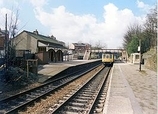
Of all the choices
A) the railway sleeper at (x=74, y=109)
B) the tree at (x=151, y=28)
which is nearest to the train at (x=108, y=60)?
the tree at (x=151, y=28)

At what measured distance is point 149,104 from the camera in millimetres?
10242

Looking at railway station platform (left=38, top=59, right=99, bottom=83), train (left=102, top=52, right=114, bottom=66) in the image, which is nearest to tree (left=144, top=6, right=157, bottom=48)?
train (left=102, top=52, right=114, bottom=66)

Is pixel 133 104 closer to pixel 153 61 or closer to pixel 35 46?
pixel 153 61

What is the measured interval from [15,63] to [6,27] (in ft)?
12.2

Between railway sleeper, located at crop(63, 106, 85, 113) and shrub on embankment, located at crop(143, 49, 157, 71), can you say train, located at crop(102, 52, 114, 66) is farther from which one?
railway sleeper, located at crop(63, 106, 85, 113)

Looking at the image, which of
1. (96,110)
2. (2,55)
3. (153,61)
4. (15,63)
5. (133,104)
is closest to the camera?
(96,110)

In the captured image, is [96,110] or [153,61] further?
[153,61]

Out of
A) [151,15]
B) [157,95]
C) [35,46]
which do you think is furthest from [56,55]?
[157,95]

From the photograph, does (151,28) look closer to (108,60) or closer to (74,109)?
(108,60)

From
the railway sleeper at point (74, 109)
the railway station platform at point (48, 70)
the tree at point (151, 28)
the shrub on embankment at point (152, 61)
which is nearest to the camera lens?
the railway sleeper at point (74, 109)

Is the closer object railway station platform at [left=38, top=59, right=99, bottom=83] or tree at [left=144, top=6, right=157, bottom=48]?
railway station platform at [left=38, top=59, right=99, bottom=83]

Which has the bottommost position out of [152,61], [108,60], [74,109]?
[74,109]

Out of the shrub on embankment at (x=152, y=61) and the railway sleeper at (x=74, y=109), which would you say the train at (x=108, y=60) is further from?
the railway sleeper at (x=74, y=109)

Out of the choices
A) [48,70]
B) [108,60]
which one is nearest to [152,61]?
[48,70]
